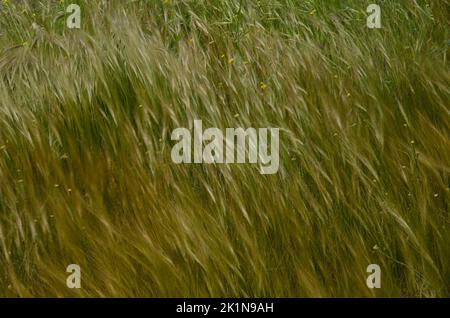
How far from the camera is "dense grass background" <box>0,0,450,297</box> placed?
2359mm

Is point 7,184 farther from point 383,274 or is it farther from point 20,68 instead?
point 383,274

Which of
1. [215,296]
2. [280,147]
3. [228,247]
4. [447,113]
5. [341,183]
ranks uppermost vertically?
[447,113]

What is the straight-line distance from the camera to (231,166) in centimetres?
267

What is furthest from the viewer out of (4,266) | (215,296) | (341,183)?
(341,183)

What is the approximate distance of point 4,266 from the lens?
2.45 m

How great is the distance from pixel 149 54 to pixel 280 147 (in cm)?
97

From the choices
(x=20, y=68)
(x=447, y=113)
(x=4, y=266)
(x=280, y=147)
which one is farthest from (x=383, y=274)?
(x=20, y=68)

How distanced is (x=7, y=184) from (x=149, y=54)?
3.31 ft

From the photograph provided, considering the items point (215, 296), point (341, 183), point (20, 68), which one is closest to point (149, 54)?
point (20, 68)

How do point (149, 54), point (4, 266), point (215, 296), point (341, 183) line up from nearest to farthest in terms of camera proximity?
point (215, 296), point (4, 266), point (341, 183), point (149, 54)

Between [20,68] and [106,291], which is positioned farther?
[20,68]

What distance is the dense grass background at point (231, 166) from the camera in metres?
2.36

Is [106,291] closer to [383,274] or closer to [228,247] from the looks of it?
[228,247]

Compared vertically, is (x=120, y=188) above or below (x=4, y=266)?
above
